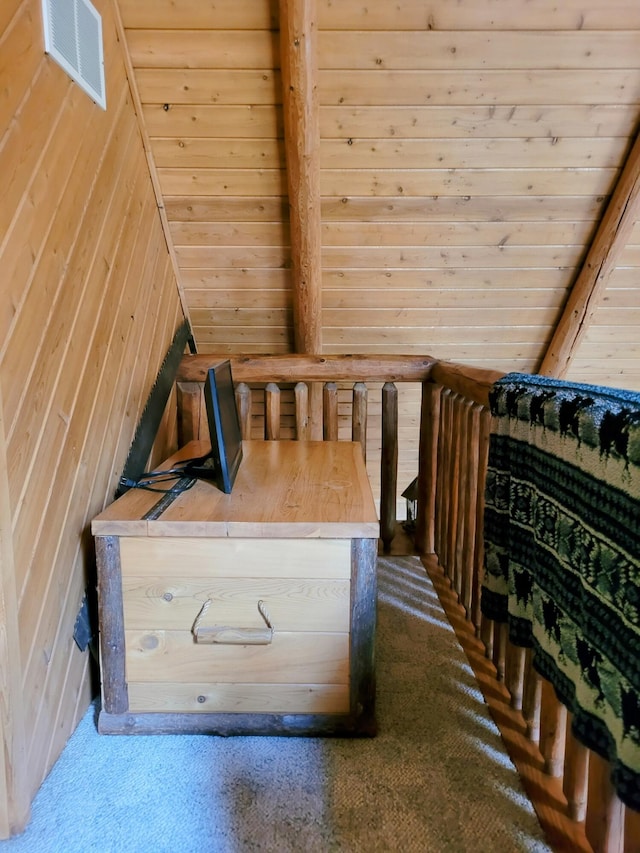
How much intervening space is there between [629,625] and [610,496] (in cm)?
18

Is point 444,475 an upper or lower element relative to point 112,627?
upper

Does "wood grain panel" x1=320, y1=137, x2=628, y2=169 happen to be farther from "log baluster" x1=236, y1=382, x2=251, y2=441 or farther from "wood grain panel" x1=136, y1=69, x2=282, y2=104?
"log baluster" x1=236, y1=382, x2=251, y2=441

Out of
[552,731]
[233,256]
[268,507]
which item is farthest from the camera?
[233,256]

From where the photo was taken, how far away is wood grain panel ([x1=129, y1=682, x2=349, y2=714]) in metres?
1.35

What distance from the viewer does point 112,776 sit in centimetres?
126

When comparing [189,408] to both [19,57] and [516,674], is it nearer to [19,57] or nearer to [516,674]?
[19,57]

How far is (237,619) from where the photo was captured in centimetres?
133

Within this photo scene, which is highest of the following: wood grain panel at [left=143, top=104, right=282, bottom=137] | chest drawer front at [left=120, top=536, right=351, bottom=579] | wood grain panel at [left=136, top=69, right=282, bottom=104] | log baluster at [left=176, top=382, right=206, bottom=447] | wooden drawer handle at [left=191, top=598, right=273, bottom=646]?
wood grain panel at [left=136, top=69, right=282, bottom=104]

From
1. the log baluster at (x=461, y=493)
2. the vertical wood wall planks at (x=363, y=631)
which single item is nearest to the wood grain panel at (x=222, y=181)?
the log baluster at (x=461, y=493)

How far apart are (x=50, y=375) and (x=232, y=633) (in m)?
0.75

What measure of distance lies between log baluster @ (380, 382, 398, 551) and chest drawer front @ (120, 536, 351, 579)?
1142 mm

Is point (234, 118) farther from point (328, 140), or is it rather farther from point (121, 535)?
point (121, 535)

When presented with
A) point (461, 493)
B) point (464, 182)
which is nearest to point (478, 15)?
point (464, 182)

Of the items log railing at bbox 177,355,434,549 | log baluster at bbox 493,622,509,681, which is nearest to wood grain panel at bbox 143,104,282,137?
log railing at bbox 177,355,434,549
